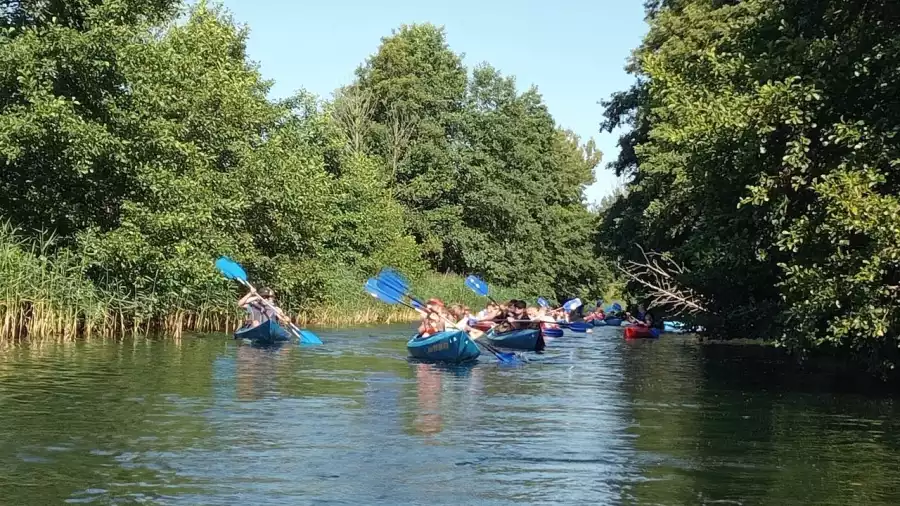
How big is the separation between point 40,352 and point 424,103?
3687 cm

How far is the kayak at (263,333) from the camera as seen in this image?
23.3m

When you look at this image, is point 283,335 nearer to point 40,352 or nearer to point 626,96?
point 40,352

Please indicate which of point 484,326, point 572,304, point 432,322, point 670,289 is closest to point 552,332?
point 572,304

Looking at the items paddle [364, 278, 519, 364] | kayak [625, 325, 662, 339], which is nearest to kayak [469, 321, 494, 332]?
paddle [364, 278, 519, 364]

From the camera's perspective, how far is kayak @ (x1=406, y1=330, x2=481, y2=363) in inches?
761

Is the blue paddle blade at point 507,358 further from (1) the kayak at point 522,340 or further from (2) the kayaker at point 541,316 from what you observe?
(2) the kayaker at point 541,316

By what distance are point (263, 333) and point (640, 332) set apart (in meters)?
14.4

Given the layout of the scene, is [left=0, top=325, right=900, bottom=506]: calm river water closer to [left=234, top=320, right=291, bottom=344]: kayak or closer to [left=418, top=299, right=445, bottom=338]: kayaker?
[left=418, top=299, right=445, bottom=338]: kayaker

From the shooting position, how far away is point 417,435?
11.0 m

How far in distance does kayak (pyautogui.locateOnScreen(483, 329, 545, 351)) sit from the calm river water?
16.7 ft

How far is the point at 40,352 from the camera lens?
18.5m

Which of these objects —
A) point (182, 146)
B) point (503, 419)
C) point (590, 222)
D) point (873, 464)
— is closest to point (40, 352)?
point (182, 146)

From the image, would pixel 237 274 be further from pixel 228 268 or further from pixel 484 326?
pixel 484 326

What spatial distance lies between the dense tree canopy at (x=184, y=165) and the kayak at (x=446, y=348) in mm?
5755
